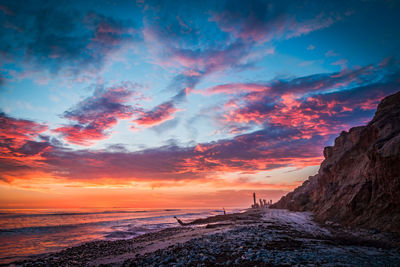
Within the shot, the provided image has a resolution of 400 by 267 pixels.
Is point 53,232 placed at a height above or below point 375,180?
below

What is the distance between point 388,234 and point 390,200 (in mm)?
3208

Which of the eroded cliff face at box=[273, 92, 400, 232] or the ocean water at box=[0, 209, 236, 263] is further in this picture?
the ocean water at box=[0, 209, 236, 263]

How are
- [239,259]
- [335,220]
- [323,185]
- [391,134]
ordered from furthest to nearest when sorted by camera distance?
[323,185] → [335,220] → [391,134] → [239,259]

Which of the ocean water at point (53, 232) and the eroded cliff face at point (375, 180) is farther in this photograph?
the ocean water at point (53, 232)

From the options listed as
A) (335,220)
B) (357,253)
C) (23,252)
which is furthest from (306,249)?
(23,252)

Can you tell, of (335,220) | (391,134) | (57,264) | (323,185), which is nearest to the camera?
(57,264)

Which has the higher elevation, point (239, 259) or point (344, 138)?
point (344, 138)

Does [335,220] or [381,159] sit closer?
[381,159]

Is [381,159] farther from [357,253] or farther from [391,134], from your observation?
[357,253]

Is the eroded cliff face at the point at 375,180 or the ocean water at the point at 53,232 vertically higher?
the eroded cliff face at the point at 375,180

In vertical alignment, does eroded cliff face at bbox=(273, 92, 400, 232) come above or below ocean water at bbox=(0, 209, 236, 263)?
above

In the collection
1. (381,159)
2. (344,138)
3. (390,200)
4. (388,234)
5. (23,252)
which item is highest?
(344,138)

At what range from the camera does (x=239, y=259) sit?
9078 mm

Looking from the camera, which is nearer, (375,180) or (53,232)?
(375,180)
